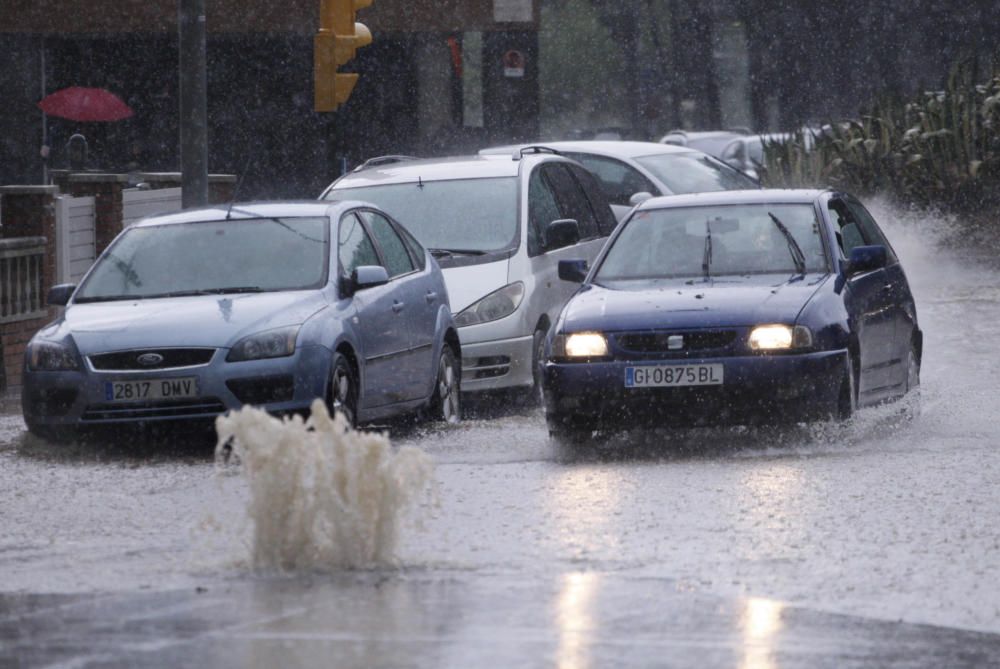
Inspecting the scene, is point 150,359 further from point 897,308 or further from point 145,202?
point 145,202

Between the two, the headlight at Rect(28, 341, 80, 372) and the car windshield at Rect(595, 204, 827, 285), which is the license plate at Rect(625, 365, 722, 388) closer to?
the car windshield at Rect(595, 204, 827, 285)

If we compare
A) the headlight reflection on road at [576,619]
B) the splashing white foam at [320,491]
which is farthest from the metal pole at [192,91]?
the headlight reflection on road at [576,619]

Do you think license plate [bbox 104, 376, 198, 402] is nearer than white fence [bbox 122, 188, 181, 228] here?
Yes

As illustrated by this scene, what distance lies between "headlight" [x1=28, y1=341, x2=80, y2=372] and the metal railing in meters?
5.45

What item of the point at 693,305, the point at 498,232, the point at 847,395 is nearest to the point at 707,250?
the point at 693,305

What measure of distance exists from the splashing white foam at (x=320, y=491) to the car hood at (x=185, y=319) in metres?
3.98

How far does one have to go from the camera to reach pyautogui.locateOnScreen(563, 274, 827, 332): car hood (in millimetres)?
11734

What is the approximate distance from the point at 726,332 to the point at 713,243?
1.48 m

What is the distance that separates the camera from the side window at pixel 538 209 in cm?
1550

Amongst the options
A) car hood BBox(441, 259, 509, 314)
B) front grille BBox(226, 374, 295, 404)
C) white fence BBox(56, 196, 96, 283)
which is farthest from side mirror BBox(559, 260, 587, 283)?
white fence BBox(56, 196, 96, 283)

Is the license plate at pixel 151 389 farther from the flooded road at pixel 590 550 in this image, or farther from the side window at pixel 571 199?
the side window at pixel 571 199

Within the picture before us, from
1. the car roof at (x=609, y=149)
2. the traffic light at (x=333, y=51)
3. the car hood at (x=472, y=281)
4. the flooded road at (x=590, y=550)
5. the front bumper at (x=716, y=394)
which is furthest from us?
the car roof at (x=609, y=149)

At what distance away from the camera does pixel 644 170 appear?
814 inches

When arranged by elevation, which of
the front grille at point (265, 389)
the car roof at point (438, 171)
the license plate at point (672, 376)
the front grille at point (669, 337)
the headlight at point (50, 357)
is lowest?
the front grille at point (265, 389)
